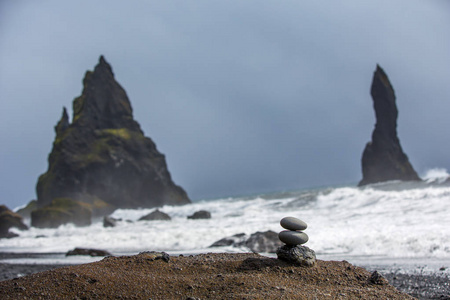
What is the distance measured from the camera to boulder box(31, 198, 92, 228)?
130 ft

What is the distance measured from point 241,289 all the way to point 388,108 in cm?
9575

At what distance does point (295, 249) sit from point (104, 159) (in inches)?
2520

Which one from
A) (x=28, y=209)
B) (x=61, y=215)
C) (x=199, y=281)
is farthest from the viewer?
(x=28, y=209)

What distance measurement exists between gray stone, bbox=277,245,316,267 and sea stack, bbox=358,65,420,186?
88.2 metres

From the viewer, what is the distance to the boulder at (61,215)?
3972cm

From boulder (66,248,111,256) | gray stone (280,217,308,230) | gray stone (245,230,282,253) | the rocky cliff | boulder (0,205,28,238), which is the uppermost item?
the rocky cliff

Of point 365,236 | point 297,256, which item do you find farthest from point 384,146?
point 297,256

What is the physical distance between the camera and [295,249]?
7449 millimetres

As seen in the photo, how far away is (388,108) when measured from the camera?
91.6 meters

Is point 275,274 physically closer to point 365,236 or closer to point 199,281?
point 199,281

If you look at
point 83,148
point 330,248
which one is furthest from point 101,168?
point 330,248

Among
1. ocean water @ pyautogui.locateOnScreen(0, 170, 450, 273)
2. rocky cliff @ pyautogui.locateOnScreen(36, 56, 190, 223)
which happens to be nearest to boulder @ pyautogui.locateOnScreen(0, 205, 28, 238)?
ocean water @ pyautogui.locateOnScreen(0, 170, 450, 273)

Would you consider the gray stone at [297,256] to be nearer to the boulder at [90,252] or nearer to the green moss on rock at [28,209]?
the boulder at [90,252]

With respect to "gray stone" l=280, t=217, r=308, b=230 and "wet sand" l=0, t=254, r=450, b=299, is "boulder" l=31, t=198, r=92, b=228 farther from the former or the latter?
"gray stone" l=280, t=217, r=308, b=230
